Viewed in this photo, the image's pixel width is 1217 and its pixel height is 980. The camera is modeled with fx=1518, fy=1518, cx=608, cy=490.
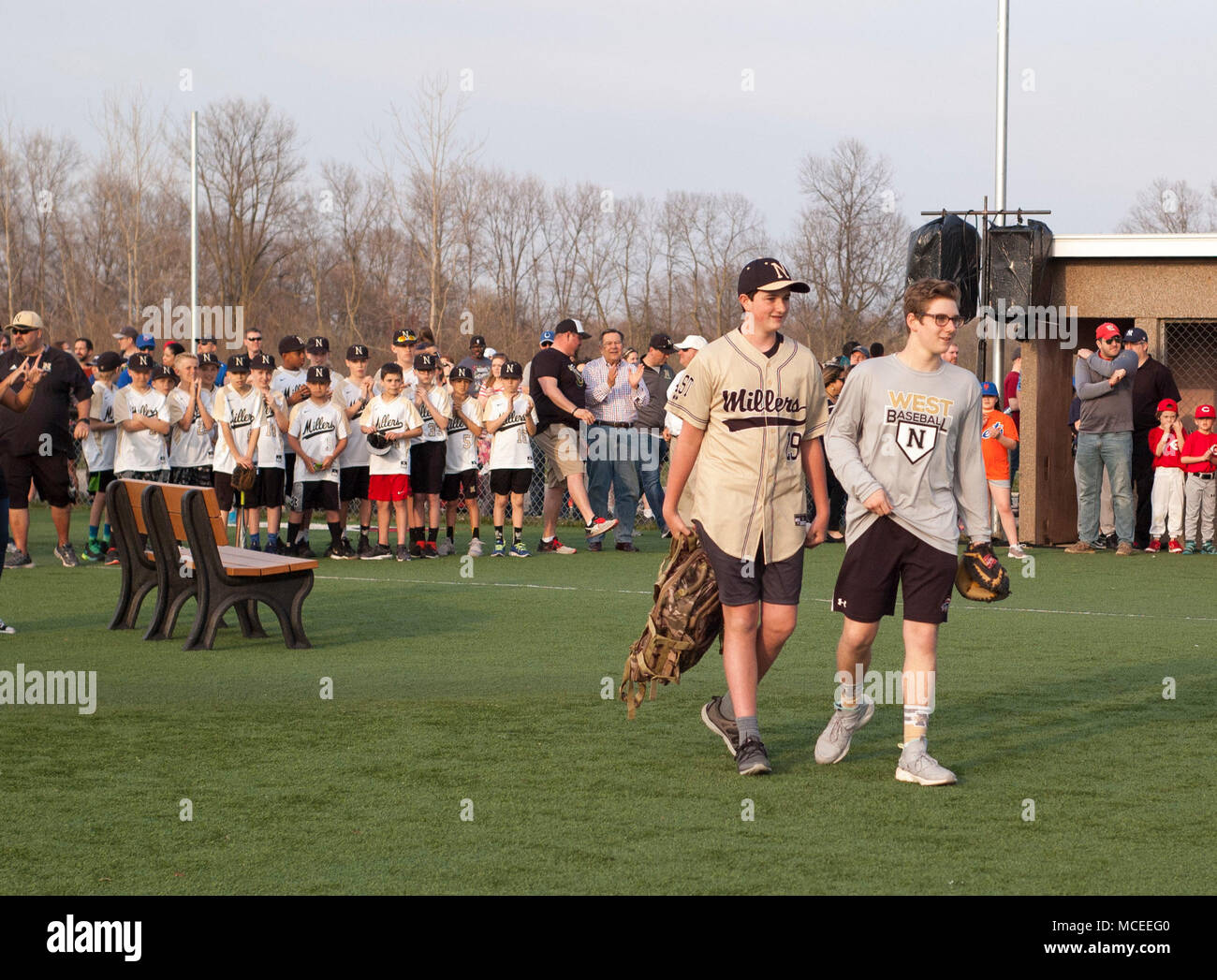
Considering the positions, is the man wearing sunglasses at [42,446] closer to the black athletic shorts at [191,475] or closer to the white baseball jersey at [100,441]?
the white baseball jersey at [100,441]

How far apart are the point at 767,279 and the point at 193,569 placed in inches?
206

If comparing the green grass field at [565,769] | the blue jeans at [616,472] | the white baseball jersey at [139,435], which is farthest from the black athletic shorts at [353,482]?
the green grass field at [565,769]

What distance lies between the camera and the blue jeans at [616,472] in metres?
16.6

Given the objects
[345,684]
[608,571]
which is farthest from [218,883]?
[608,571]

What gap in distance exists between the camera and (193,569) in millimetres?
9906

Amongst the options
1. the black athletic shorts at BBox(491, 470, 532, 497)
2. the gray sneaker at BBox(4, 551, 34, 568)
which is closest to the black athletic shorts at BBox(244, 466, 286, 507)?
the gray sneaker at BBox(4, 551, 34, 568)

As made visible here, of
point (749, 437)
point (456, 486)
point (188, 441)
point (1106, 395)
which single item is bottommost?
point (456, 486)

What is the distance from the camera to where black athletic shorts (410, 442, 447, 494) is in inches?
616

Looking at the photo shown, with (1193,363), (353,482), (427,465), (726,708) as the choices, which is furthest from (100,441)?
(1193,363)

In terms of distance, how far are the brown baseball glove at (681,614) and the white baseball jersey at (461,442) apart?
9812 millimetres

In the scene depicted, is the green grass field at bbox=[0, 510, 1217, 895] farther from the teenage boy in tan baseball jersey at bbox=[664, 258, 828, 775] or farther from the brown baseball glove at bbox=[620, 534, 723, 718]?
the teenage boy in tan baseball jersey at bbox=[664, 258, 828, 775]

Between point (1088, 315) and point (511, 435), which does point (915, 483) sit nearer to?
point (511, 435)
